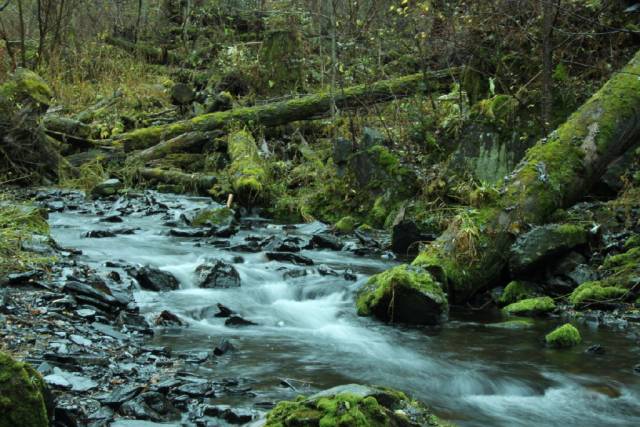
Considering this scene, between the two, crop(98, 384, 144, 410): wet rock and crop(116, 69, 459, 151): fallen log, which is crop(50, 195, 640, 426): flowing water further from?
crop(116, 69, 459, 151): fallen log

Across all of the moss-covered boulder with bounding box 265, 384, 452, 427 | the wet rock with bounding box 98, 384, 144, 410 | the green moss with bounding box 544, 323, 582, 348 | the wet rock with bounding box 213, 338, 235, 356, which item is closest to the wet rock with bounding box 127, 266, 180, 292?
the wet rock with bounding box 213, 338, 235, 356

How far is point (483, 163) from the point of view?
10367mm

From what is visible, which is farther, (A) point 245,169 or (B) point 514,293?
(A) point 245,169

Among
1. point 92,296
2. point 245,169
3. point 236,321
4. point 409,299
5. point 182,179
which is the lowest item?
point 236,321

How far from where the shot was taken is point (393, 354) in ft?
18.1

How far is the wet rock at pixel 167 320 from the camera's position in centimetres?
573

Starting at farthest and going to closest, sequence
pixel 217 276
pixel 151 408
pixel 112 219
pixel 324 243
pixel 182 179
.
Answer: pixel 182 179
pixel 112 219
pixel 324 243
pixel 217 276
pixel 151 408

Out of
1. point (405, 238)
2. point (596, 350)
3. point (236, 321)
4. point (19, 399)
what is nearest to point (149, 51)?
point (405, 238)

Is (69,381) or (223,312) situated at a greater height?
(69,381)

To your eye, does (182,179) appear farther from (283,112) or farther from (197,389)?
(197,389)

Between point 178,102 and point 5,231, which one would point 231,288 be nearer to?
point 5,231

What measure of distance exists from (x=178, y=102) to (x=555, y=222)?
11620 mm

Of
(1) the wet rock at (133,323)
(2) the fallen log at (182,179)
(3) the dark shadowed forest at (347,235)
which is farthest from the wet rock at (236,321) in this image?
(2) the fallen log at (182,179)

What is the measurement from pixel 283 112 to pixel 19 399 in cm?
1196
